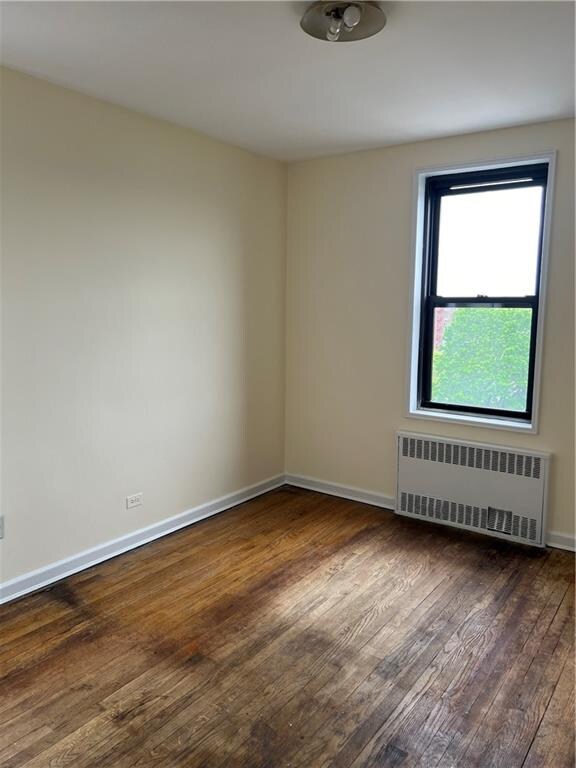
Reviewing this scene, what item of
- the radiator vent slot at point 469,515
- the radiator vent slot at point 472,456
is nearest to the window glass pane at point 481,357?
the radiator vent slot at point 472,456

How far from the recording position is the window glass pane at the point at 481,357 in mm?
3615

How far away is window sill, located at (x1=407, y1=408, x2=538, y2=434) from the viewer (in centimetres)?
355

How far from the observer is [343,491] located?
4367 millimetres

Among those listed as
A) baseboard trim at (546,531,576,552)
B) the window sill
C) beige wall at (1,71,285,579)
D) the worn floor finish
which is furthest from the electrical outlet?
baseboard trim at (546,531,576,552)

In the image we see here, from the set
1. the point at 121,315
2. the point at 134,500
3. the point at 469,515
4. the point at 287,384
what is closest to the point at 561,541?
the point at 469,515

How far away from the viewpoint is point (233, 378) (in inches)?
160

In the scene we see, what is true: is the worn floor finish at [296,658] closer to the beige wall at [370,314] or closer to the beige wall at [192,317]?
the beige wall at [192,317]

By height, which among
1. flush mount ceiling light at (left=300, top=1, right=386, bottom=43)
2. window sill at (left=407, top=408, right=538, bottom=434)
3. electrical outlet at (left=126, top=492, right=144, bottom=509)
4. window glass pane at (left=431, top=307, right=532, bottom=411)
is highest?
flush mount ceiling light at (left=300, top=1, right=386, bottom=43)

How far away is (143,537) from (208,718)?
159 cm

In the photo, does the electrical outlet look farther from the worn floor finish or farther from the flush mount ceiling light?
the flush mount ceiling light

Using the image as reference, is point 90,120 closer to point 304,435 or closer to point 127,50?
point 127,50

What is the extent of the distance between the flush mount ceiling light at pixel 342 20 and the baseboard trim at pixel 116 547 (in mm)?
2824

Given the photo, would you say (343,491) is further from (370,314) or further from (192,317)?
(192,317)

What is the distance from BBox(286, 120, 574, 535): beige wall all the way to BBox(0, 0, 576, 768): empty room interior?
18mm
